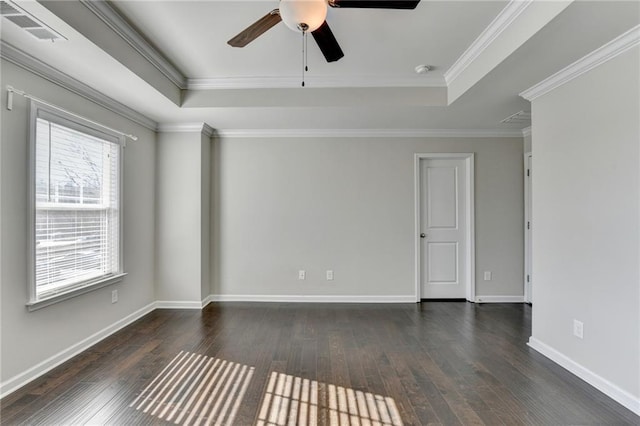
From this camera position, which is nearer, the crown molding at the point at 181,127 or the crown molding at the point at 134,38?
the crown molding at the point at 134,38

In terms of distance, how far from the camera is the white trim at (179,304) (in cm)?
409

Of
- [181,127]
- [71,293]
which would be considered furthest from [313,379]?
Result: [181,127]

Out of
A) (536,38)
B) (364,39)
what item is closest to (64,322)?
(364,39)

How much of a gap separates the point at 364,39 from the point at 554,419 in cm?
298

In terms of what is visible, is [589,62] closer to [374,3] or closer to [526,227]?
[374,3]

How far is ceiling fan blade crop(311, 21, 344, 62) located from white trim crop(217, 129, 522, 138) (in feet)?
6.82

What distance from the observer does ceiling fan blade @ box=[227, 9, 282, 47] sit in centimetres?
185

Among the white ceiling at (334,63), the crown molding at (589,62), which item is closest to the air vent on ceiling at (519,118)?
the white ceiling at (334,63)

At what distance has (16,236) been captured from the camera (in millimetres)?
2229

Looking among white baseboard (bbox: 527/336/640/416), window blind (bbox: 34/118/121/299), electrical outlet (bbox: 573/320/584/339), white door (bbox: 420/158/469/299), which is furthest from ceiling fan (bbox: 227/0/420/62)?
white door (bbox: 420/158/469/299)

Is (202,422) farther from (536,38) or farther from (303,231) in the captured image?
(536,38)

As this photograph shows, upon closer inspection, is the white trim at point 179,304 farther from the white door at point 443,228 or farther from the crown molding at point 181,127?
the white door at point 443,228

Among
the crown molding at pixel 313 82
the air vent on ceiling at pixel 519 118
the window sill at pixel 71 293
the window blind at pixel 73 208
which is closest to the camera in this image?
the window sill at pixel 71 293

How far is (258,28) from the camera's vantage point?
193 cm
